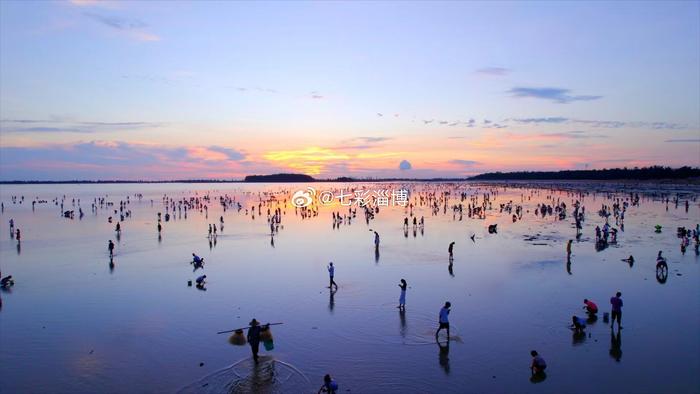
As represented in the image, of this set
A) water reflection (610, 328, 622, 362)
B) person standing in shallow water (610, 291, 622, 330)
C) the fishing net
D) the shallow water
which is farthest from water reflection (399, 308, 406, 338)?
person standing in shallow water (610, 291, 622, 330)

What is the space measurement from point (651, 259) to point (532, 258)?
7.18 meters

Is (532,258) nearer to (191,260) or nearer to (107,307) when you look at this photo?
(191,260)

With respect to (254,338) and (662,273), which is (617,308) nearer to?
(662,273)

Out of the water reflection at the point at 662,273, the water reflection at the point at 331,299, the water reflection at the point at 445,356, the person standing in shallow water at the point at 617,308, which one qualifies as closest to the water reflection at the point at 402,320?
the water reflection at the point at 445,356

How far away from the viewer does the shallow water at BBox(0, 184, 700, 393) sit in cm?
1284

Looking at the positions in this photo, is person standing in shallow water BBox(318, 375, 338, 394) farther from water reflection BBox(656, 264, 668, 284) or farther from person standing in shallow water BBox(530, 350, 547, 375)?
water reflection BBox(656, 264, 668, 284)

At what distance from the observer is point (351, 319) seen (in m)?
17.9

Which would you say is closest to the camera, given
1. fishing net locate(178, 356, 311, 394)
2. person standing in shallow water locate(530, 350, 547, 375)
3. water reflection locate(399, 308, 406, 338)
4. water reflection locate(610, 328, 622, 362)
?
fishing net locate(178, 356, 311, 394)

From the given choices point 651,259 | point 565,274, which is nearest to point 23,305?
point 565,274

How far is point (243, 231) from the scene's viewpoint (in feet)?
162

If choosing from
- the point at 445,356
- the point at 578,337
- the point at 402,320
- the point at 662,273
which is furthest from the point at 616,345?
the point at 662,273

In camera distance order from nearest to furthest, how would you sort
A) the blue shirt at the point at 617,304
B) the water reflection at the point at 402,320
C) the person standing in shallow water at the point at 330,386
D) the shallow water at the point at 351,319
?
1. the person standing in shallow water at the point at 330,386
2. the shallow water at the point at 351,319
3. the blue shirt at the point at 617,304
4. the water reflection at the point at 402,320

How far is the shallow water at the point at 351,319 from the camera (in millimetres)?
12844

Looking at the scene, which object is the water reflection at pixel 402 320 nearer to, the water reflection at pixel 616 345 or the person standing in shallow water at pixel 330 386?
the person standing in shallow water at pixel 330 386
